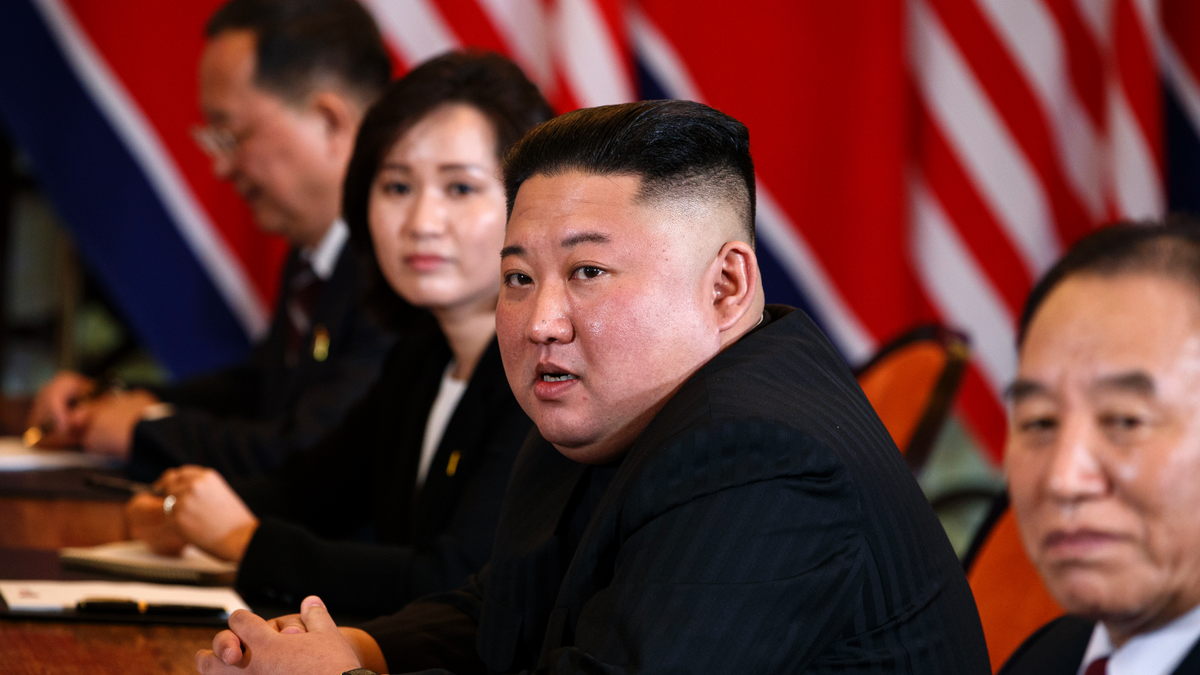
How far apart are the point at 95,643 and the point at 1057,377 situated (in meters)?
1.01

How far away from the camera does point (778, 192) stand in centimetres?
366

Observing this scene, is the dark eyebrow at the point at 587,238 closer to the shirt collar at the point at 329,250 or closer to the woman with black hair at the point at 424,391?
the woman with black hair at the point at 424,391

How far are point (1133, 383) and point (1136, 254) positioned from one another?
0.14 m

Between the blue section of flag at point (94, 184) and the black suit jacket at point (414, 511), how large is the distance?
2025 millimetres

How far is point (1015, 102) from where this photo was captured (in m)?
3.57

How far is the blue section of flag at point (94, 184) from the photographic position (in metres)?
3.72

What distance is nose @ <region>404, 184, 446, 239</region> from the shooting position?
1790 millimetres

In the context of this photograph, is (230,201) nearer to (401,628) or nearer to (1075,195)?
(1075,195)

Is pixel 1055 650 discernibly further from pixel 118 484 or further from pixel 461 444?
pixel 118 484

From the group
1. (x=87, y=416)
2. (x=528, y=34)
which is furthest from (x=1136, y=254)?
(x=528, y=34)

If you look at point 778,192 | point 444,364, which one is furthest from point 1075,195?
point 444,364

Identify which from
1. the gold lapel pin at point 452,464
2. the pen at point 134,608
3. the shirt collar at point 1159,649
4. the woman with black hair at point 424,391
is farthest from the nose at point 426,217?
the shirt collar at point 1159,649

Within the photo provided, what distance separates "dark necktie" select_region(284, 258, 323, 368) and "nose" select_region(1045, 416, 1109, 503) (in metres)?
2.06

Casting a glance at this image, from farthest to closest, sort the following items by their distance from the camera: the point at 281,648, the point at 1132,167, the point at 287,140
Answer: the point at 1132,167 < the point at 287,140 < the point at 281,648
